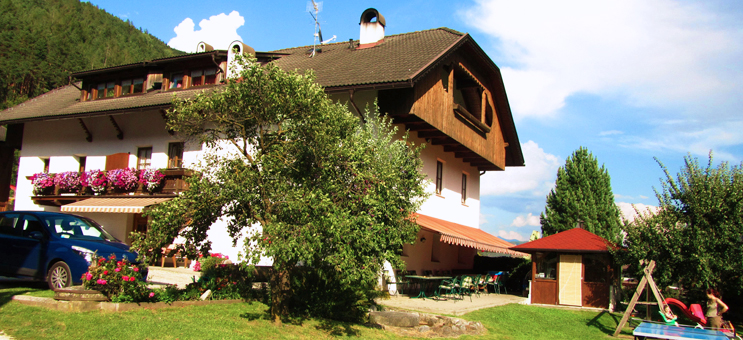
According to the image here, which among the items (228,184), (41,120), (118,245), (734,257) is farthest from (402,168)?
(41,120)

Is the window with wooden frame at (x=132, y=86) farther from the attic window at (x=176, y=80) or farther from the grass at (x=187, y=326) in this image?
the grass at (x=187, y=326)

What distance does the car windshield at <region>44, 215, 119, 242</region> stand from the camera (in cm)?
1038

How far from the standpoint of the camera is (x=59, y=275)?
974 centimetres

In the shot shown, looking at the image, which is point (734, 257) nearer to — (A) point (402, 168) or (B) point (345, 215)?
(A) point (402, 168)

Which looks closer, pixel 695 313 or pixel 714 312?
pixel 695 313

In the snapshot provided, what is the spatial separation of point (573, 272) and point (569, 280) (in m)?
0.30

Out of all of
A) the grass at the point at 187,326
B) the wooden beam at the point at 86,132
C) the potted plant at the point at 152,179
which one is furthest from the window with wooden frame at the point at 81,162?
the grass at the point at 187,326

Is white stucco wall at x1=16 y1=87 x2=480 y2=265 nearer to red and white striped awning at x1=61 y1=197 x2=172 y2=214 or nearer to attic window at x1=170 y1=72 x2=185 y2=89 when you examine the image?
red and white striped awning at x1=61 y1=197 x2=172 y2=214

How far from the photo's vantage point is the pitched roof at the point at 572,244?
16.7 m

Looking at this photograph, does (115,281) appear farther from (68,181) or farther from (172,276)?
(68,181)

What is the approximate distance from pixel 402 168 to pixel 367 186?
1.20 meters

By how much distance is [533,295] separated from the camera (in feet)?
58.3

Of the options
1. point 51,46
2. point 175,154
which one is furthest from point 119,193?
point 51,46

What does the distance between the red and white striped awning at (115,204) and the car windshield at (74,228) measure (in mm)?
6475
